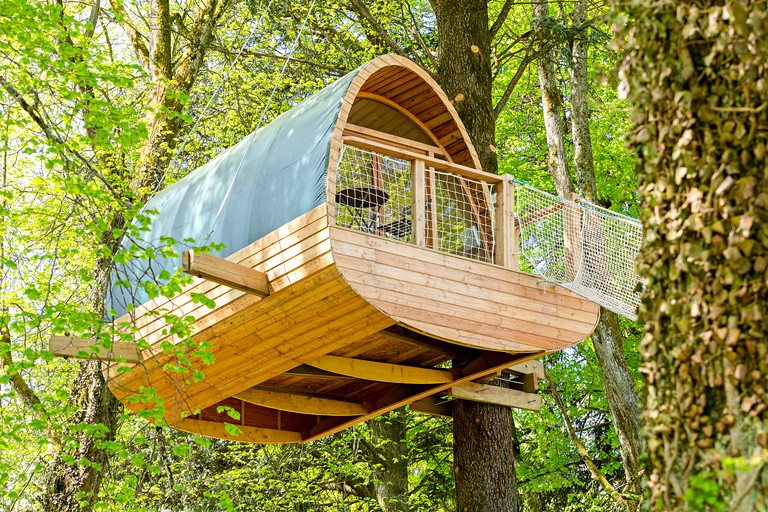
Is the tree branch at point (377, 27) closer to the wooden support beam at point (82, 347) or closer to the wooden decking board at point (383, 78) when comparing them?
the wooden decking board at point (383, 78)

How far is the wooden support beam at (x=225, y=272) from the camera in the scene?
15.9 feet

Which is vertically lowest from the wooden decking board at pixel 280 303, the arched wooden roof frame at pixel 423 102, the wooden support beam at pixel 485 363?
the wooden support beam at pixel 485 363

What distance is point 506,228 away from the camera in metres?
5.93

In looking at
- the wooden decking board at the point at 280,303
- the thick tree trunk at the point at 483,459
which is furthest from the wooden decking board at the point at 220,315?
the thick tree trunk at the point at 483,459

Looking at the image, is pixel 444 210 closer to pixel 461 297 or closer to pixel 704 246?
pixel 461 297

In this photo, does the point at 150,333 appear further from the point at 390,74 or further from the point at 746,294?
the point at 746,294

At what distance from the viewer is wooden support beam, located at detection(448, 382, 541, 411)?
698cm

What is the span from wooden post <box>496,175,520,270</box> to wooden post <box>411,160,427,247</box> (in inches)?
28.1

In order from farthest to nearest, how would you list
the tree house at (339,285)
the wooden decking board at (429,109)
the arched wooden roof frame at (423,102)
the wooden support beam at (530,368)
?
the wooden support beam at (530,368) < the wooden decking board at (429,109) < the arched wooden roof frame at (423,102) < the tree house at (339,285)

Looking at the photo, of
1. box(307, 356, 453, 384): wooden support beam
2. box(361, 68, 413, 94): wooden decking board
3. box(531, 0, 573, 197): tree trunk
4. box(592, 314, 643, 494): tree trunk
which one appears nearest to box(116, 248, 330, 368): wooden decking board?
box(307, 356, 453, 384): wooden support beam

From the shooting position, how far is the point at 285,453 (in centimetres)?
1025

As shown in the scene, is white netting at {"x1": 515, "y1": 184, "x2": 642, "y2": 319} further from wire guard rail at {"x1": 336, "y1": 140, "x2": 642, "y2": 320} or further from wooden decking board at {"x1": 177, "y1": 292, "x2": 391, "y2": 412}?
wooden decking board at {"x1": 177, "y1": 292, "x2": 391, "y2": 412}

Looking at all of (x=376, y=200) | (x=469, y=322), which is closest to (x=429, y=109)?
(x=376, y=200)

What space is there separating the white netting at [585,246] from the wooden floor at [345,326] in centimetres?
17
